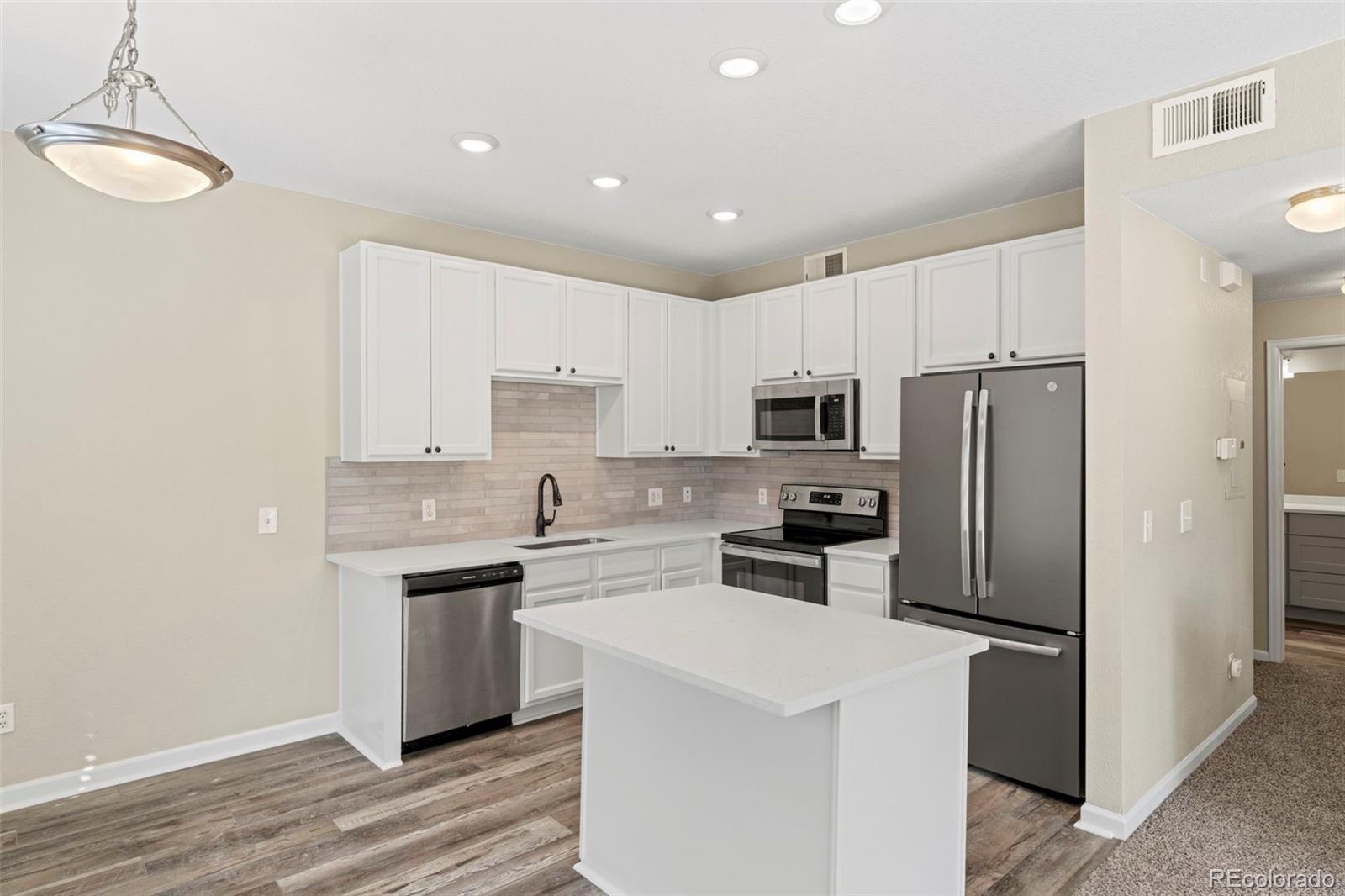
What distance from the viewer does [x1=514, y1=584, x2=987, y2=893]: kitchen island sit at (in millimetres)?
1884

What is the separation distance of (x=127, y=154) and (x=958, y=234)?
371cm

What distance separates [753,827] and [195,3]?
107 inches

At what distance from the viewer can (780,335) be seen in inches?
188

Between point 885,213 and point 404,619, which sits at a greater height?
point 885,213

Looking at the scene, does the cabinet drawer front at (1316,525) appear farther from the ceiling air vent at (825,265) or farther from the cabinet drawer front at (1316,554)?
the ceiling air vent at (825,265)

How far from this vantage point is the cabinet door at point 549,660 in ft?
12.9

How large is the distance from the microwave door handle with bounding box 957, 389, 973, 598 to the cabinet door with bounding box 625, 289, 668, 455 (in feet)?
6.84

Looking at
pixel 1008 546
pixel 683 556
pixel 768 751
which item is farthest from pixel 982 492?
pixel 683 556

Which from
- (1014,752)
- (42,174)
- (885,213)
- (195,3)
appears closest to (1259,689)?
(1014,752)

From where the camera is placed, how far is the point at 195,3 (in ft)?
7.02

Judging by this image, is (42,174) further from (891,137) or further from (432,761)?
(891,137)

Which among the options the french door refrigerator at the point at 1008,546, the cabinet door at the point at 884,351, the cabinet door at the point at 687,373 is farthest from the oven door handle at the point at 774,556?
the cabinet door at the point at 687,373

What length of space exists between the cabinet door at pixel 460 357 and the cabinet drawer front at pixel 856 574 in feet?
6.27

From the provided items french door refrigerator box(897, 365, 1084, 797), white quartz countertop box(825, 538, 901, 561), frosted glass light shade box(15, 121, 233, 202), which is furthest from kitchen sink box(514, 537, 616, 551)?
frosted glass light shade box(15, 121, 233, 202)
